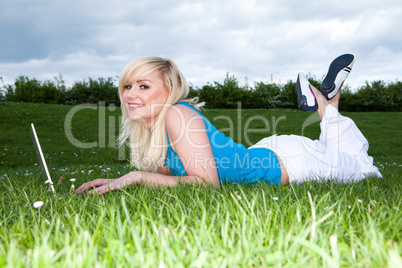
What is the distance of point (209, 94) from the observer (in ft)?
72.2

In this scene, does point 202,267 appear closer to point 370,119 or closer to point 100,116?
point 100,116

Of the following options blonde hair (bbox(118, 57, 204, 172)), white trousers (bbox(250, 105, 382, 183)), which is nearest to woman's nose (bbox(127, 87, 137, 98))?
blonde hair (bbox(118, 57, 204, 172))

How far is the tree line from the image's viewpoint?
71.0ft

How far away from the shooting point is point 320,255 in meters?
1.32

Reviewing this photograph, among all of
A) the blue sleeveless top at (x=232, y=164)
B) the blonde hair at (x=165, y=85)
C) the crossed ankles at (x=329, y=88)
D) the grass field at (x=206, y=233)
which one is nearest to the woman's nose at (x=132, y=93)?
the blonde hair at (x=165, y=85)

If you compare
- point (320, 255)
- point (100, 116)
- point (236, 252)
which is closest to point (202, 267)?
point (236, 252)

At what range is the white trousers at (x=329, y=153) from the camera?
11.9 feet

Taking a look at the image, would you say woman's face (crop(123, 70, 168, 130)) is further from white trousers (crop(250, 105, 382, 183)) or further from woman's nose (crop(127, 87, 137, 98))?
white trousers (crop(250, 105, 382, 183))

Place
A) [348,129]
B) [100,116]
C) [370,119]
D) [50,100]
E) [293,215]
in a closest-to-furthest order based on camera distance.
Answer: [293,215] → [348,129] → [100,116] → [370,119] → [50,100]

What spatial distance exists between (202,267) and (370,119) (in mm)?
18558

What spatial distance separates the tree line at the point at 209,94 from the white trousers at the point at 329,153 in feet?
56.4

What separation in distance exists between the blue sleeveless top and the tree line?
17.6 metres

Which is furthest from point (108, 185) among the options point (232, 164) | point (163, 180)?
point (232, 164)

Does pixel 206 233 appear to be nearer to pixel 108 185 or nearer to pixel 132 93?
pixel 108 185
